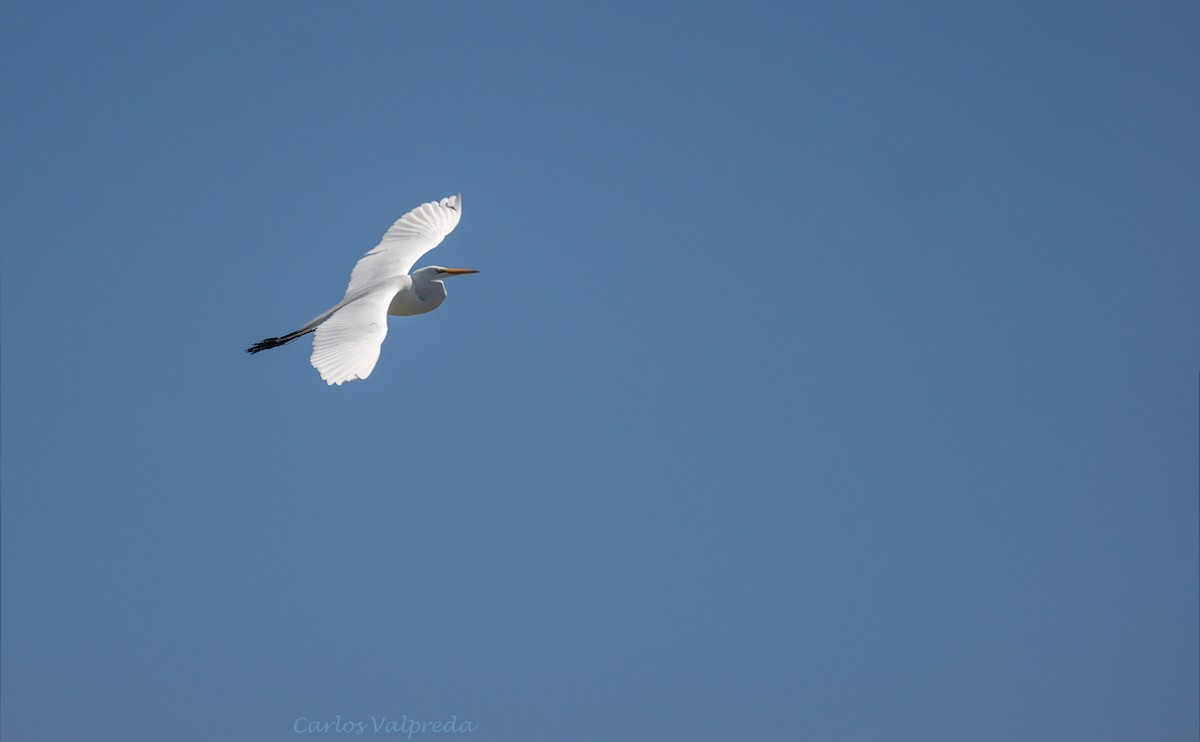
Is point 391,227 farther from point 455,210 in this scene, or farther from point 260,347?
point 260,347

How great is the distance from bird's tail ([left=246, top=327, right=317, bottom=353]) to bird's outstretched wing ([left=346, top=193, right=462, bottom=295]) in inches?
68.6

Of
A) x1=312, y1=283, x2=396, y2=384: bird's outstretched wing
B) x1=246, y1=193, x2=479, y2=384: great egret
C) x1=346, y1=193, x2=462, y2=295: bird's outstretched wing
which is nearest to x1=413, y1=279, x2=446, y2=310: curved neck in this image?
x1=246, y1=193, x2=479, y2=384: great egret

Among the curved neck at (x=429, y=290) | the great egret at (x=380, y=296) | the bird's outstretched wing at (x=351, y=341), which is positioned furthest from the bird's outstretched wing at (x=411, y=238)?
the bird's outstretched wing at (x=351, y=341)

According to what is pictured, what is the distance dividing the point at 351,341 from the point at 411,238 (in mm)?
5557

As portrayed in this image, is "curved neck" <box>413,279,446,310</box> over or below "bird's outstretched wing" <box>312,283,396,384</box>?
over

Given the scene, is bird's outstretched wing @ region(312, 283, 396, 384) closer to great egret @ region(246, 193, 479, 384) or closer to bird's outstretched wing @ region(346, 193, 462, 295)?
great egret @ region(246, 193, 479, 384)

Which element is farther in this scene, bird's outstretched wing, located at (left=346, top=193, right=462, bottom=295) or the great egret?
bird's outstretched wing, located at (left=346, top=193, right=462, bottom=295)

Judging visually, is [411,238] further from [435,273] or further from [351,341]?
[351,341]

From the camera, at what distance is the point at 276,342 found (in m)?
18.7

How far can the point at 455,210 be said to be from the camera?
21.4 meters

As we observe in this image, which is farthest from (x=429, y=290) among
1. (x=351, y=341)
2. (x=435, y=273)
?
(x=351, y=341)

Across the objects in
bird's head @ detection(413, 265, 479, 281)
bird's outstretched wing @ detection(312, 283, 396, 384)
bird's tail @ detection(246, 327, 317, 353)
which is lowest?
bird's outstretched wing @ detection(312, 283, 396, 384)

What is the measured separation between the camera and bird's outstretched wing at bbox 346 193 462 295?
66.4 feet

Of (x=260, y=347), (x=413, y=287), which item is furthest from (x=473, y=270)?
(x=260, y=347)
